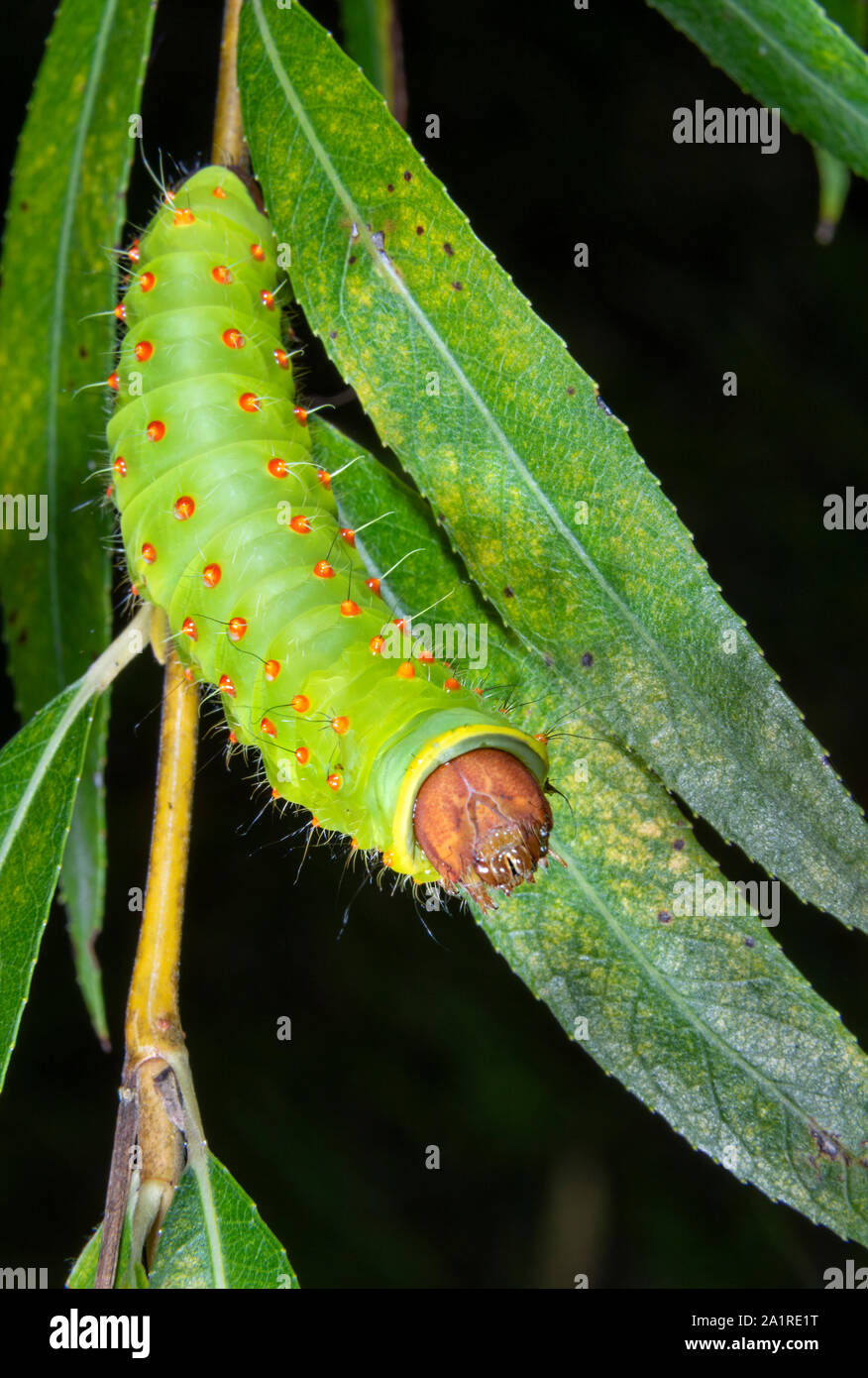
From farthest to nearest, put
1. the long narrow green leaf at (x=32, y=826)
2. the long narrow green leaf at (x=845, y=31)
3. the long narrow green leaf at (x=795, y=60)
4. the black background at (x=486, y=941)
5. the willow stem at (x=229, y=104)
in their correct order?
the black background at (x=486, y=941) → the long narrow green leaf at (x=845, y=31) → the willow stem at (x=229, y=104) → the long narrow green leaf at (x=795, y=60) → the long narrow green leaf at (x=32, y=826)

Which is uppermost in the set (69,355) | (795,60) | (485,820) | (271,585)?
(795,60)

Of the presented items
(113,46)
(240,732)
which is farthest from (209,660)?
(113,46)

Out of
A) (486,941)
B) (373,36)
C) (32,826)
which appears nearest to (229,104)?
(373,36)

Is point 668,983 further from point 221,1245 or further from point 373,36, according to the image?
point 373,36

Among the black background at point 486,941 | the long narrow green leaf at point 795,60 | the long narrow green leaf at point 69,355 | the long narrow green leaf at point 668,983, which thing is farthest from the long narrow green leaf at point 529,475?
the black background at point 486,941

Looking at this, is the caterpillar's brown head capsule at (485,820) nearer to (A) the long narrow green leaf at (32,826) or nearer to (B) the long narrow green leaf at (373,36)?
(A) the long narrow green leaf at (32,826)

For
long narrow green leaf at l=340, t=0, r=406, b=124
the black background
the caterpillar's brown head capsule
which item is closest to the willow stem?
long narrow green leaf at l=340, t=0, r=406, b=124

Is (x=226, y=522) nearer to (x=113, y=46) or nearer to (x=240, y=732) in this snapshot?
(x=240, y=732)
